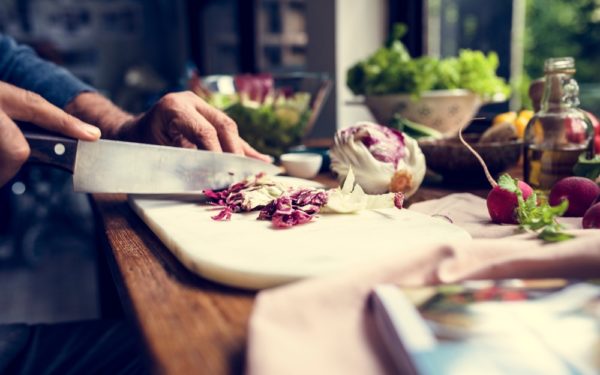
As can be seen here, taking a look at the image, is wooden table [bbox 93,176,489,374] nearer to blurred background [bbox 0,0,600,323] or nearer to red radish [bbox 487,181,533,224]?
red radish [bbox 487,181,533,224]

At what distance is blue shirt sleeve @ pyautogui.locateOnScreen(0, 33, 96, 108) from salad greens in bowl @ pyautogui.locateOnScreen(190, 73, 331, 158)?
345 millimetres

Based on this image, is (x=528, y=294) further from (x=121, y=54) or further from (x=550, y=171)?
(x=121, y=54)

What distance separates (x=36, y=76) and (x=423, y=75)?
99cm

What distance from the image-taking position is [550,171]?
3.14 ft

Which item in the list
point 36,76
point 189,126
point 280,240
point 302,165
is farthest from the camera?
point 36,76

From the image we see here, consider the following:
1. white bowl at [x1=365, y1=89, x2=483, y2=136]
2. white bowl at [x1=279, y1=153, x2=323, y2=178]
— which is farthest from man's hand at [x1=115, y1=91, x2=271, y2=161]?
white bowl at [x1=365, y1=89, x2=483, y2=136]

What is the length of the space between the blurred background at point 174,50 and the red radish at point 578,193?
97 centimetres

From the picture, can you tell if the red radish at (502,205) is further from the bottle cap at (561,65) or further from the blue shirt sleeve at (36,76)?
the blue shirt sleeve at (36,76)

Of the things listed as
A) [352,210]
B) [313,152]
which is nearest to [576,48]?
[313,152]

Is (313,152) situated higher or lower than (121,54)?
lower

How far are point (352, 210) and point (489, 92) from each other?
3.23ft

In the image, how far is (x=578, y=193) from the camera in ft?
2.66

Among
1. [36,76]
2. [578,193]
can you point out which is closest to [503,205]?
[578,193]

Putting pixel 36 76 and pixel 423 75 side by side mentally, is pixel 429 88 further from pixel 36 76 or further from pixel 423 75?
pixel 36 76
